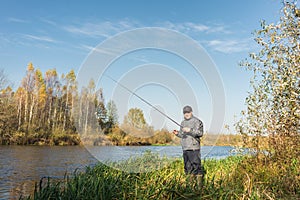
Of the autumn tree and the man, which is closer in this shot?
the man

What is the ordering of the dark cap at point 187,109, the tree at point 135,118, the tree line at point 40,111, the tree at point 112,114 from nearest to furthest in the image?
the dark cap at point 187,109, the tree at point 135,118, the tree at point 112,114, the tree line at point 40,111

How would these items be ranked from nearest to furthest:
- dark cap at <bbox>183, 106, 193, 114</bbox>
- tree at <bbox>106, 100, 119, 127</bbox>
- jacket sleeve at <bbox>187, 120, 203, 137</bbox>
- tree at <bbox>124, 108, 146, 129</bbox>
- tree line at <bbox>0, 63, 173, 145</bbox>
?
jacket sleeve at <bbox>187, 120, 203, 137</bbox>, dark cap at <bbox>183, 106, 193, 114</bbox>, tree at <bbox>124, 108, 146, 129</bbox>, tree at <bbox>106, 100, 119, 127</bbox>, tree line at <bbox>0, 63, 173, 145</bbox>

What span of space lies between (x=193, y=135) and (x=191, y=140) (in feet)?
0.63

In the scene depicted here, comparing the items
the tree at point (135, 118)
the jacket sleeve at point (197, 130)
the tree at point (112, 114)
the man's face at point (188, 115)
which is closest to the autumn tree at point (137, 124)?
the tree at point (135, 118)

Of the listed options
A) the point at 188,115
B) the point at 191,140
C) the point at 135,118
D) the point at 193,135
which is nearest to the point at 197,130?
the point at 193,135

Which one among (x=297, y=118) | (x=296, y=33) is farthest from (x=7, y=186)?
(x=296, y=33)

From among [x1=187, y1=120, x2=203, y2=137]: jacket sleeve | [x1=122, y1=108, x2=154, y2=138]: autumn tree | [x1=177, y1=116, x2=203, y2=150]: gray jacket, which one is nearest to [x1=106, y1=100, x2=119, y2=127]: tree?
[x1=122, y1=108, x2=154, y2=138]: autumn tree

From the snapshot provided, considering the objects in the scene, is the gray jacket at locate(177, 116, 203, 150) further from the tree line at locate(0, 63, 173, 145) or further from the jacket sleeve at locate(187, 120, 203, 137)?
the tree line at locate(0, 63, 173, 145)

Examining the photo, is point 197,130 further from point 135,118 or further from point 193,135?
point 135,118

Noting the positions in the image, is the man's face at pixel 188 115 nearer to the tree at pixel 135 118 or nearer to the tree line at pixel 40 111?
the tree at pixel 135 118

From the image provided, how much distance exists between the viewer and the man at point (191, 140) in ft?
23.6

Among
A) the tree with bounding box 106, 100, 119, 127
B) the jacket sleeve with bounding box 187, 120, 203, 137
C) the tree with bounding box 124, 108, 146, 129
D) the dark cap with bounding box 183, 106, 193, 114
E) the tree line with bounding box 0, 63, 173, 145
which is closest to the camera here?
the jacket sleeve with bounding box 187, 120, 203, 137

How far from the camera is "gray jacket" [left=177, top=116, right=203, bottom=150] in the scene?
716cm

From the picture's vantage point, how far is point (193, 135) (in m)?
7.18
